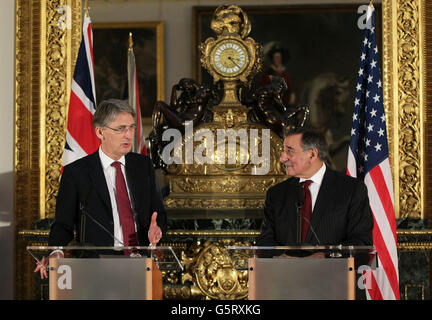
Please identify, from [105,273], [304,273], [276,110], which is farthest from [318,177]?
[276,110]

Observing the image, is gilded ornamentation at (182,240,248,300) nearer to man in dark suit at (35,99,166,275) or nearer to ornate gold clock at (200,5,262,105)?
ornate gold clock at (200,5,262,105)

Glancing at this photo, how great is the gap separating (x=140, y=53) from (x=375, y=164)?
14.2 feet

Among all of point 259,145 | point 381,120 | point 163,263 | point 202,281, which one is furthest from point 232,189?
point 163,263

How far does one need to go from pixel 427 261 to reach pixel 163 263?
3.78 metres

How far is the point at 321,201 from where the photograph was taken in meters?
3.79

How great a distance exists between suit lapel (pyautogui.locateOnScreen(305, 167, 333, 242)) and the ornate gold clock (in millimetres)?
2962

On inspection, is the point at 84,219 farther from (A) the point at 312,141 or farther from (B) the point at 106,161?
(A) the point at 312,141

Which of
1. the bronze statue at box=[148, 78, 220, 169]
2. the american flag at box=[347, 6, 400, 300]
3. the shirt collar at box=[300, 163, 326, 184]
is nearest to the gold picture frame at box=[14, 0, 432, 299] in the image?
the american flag at box=[347, 6, 400, 300]

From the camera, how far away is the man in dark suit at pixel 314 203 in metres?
3.75

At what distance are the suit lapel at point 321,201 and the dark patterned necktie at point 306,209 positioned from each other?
26 mm

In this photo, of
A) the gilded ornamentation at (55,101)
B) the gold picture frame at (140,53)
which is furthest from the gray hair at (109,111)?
the gold picture frame at (140,53)

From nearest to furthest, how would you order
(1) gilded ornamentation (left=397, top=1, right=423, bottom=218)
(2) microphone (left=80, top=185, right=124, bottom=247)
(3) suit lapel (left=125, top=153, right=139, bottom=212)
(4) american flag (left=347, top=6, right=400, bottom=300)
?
(2) microphone (left=80, top=185, right=124, bottom=247), (3) suit lapel (left=125, top=153, right=139, bottom=212), (4) american flag (left=347, top=6, right=400, bottom=300), (1) gilded ornamentation (left=397, top=1, right=423, bottom=218)

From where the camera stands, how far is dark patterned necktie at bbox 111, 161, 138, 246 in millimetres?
3715
